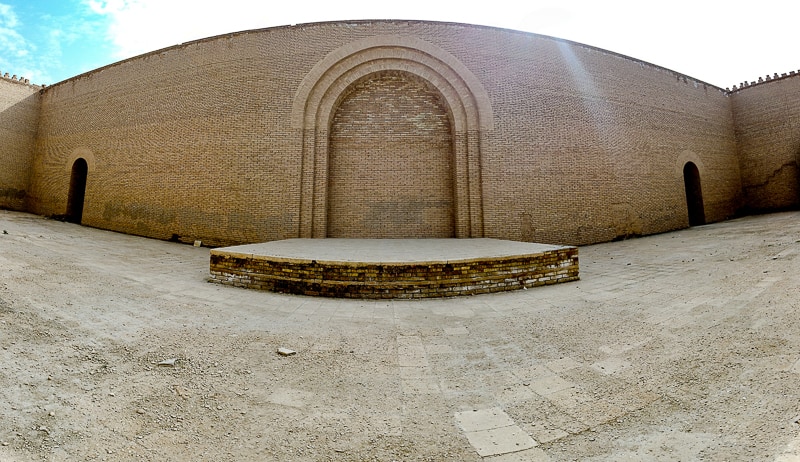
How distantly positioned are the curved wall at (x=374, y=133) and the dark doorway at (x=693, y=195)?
12.7 feet

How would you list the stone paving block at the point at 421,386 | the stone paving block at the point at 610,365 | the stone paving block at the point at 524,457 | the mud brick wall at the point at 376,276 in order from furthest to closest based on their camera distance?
the mud brick wall at the point at 376,276 → the stone paving block at the point at 610,365 → the stone paving block at the point at 421,386 → the stone paving block at the point at 524,457

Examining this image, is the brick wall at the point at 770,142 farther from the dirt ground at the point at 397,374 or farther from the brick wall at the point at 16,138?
the brick wall at the point at 16,138

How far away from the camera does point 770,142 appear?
10.9 m

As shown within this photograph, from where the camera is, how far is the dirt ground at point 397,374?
136 cm

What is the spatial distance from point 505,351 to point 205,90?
9.82 meters

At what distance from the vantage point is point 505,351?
7.82 ft

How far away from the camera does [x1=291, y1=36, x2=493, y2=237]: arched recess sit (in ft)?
23.9

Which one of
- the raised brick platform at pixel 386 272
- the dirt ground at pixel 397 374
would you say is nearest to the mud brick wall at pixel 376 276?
the raised brick platform at pixel 386 272

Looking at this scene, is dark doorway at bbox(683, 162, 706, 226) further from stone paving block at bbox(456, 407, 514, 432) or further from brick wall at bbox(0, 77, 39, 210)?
brick wall at bbox(0, 77, 39, 210)

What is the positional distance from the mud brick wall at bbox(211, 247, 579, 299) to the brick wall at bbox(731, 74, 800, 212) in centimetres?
1349

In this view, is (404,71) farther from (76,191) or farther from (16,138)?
(16,138)

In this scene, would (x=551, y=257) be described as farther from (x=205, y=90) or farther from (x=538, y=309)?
(x=205, y=90)

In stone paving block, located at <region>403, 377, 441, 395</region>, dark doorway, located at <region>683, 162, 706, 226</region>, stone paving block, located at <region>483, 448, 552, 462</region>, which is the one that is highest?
dark doorway, located at <region>683, 162, 706, 226</region>

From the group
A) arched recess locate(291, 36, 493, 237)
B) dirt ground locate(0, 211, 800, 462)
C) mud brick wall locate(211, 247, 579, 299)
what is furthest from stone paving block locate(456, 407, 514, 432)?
arched recess locate(291, 36, 493, 237)
